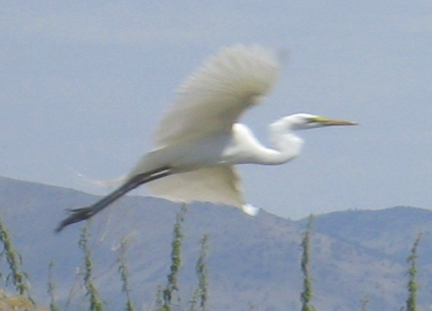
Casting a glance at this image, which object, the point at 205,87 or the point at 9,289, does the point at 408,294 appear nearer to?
the point at 205,87

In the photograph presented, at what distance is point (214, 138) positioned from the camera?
9.66m

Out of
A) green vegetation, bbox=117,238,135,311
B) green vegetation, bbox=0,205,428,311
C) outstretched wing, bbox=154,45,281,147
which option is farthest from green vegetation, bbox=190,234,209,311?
outstretched wing, bbox=154,45,281,147

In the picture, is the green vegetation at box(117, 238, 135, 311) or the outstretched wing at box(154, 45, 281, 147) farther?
the green vegetation at box(117, 238, 135, 311)

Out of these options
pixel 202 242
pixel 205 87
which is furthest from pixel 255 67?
pixel 202 242

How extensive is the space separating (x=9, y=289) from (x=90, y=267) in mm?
577

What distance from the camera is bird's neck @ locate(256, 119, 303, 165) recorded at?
9.65 metres

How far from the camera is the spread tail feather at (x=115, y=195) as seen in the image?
32.5 ft

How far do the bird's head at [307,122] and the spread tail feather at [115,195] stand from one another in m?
0.94

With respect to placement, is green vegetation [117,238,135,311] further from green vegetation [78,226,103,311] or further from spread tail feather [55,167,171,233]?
spread tail feather [55,167,171,233]

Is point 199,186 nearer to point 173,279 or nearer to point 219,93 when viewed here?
point 219,93

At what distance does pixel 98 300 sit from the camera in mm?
8516

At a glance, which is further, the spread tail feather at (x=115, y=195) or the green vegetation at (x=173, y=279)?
the spread tail feather at (x=115, y=195)

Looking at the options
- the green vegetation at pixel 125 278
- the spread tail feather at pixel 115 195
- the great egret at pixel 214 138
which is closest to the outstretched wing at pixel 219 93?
the great egret at pixel 214 138

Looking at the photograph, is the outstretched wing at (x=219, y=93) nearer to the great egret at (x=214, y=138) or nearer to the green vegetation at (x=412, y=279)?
the great egret at (x=214, y=138)
